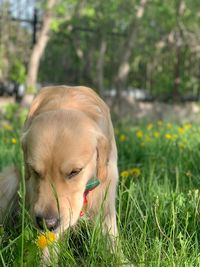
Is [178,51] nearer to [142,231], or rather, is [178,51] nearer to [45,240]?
[142,231]

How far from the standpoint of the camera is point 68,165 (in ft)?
9.32

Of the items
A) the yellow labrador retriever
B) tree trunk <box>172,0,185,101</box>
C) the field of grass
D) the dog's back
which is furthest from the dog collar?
tree trunk <box>172,0,185,101</box>

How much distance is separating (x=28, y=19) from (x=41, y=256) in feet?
32.0

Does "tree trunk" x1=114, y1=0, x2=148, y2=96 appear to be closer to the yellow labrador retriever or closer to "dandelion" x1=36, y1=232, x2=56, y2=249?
the yellow labrador retriever

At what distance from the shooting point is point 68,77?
517 inches

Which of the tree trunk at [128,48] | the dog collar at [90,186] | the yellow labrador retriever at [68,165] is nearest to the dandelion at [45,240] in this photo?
the yellow labrador retriever at [68,165]

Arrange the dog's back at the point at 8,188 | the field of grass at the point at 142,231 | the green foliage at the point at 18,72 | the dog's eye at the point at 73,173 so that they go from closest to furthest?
the field of grass at the point at 142,231, the dog's eye at the point at 73,173, the dog's back at the point at 8,188, the green foliage at the point at 18,72

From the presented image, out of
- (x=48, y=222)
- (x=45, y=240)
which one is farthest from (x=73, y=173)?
(x=45, y=240)

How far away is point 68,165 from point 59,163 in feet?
0.19

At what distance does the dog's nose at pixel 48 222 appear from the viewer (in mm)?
2627

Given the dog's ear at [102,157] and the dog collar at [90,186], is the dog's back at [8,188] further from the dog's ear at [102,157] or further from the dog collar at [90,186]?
the dog's ear at [102,157]

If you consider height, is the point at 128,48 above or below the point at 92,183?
below

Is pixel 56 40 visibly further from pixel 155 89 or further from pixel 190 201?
pixel 190 201

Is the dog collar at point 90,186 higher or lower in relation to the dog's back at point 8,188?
higher
